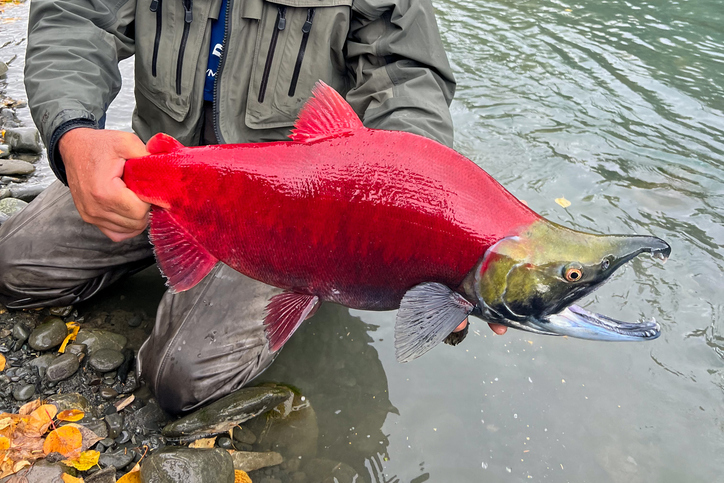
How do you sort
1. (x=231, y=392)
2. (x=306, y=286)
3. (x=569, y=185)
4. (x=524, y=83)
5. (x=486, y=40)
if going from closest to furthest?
(x=306, y=286) < (x=231, y=392) < (x=569, y=185) < (x=524, y=83) < (x=486, y=40)

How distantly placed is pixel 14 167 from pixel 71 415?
2670 mm

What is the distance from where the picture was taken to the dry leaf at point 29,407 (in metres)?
2.58

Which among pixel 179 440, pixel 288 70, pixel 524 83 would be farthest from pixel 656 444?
pixel 524 83

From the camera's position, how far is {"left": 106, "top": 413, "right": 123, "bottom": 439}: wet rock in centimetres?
261

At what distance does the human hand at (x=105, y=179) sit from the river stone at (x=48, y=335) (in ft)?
3.66

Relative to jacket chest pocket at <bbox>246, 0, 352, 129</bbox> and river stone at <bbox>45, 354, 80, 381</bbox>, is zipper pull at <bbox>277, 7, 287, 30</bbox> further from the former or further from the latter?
river stone at <bbox>45, 354, 80, 381</bbox>

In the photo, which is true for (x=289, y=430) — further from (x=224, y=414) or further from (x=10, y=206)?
(x=10, y=206)

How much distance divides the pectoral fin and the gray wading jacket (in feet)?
3.21

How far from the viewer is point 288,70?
2924 mm

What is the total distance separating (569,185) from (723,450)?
2.52 m

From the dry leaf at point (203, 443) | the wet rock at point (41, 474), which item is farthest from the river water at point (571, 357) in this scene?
the wet rock at point (41, 474)

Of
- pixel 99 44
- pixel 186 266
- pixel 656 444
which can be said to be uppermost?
pixel 99 44

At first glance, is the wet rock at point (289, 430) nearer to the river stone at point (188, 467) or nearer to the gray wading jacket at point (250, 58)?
the river stone at point (188, 467)

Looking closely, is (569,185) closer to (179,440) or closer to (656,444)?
(656,444)
